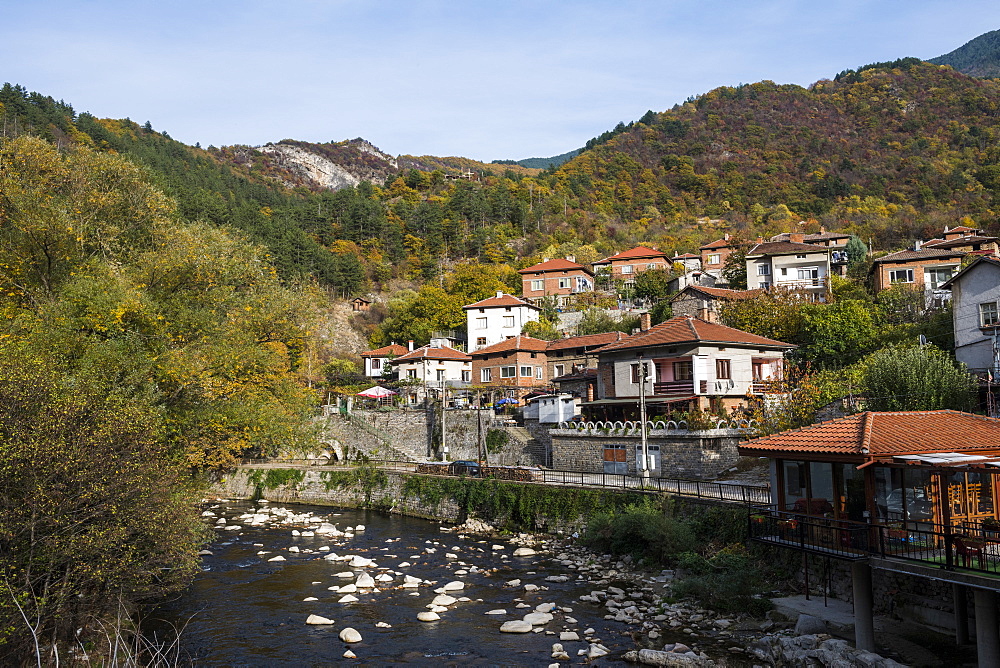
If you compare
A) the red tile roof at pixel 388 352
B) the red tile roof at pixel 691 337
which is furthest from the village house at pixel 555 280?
the red tile roof at pixel 691 337

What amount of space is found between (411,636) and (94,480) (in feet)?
31.5

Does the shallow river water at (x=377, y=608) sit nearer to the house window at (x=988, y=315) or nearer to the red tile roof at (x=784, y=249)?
the house window at (x=988, y=315)

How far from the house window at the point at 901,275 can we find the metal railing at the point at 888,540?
1827 inches

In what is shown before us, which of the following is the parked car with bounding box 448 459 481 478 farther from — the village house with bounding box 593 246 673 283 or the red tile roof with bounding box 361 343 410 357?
the village house with bounding box 593 246 673 283

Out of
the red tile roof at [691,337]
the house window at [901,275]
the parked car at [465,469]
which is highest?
the house window at [901,275]

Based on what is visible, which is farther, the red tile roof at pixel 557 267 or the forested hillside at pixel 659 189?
the forested hillside at pixel 659 189

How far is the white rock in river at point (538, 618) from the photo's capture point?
62.8 ft

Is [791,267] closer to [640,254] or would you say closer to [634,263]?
[640,254]

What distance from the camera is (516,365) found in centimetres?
6122

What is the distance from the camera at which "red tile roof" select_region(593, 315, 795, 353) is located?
3731 cm

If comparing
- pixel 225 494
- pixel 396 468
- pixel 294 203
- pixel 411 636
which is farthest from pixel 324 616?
pixel 294 203

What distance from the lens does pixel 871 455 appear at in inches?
593

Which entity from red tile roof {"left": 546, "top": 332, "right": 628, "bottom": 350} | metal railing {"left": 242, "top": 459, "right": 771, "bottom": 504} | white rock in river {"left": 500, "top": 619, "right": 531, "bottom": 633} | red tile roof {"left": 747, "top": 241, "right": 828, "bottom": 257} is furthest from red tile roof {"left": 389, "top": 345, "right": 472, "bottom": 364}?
white rock in river {"left": 500, "top": 619, "right": 531, "bottom": 633}

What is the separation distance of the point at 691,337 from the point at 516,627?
887 inches
